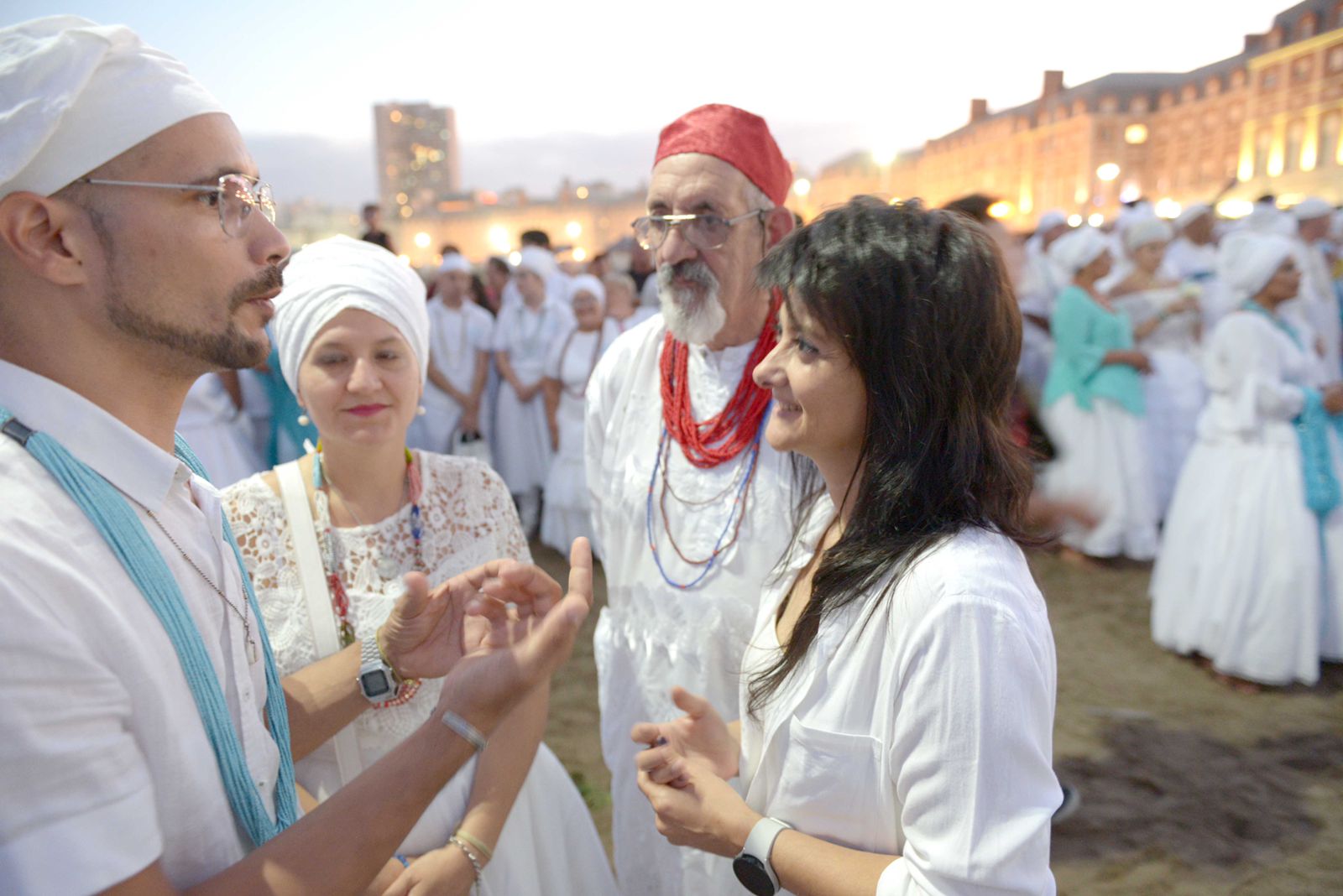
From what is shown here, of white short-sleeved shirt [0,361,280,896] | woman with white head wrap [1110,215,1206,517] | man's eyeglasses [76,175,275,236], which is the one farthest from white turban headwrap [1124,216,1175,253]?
white short-sleeved shirt [0,361,280,896]

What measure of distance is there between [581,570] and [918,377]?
0.66 meters

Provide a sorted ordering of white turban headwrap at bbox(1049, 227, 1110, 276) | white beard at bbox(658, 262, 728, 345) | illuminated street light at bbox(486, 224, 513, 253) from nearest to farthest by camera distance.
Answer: white beard at bbox(658, 262, 728, 345) < white turban headwrap at bbox(1049, 227, 1110, 276) < illuminated street light at bbox(486, 224, 513, 253)

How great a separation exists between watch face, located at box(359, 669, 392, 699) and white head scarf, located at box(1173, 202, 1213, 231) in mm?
9124

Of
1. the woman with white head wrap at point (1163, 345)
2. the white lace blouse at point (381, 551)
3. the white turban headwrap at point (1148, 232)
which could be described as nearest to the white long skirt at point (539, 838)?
the white lace blouse at point (381, 551)

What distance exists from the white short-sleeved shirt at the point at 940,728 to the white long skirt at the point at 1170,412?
6.51 metres

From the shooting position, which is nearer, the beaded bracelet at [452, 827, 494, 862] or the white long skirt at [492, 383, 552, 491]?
the beaded bracelet at [452, 827, 494, 862]

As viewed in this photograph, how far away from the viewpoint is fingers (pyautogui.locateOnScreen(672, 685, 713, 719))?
161 centimetres

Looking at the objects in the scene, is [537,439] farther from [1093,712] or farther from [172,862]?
[172,862]

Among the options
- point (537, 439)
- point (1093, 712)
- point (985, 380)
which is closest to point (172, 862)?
point (985, 380)

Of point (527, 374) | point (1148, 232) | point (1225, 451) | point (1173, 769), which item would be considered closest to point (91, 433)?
point (1173, 769)

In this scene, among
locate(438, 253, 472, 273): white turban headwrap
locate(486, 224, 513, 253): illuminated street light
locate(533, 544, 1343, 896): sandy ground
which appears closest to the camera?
locate(533, 544, 1343, 896): sandy ground

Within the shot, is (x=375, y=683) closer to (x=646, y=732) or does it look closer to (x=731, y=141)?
(x=646, y=732)

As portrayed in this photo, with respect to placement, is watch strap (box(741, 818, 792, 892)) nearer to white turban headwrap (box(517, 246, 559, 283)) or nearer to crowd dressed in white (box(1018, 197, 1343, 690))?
crowd dressed in white (box(1018, 197, 1343, 690))

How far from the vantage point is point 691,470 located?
243cm
